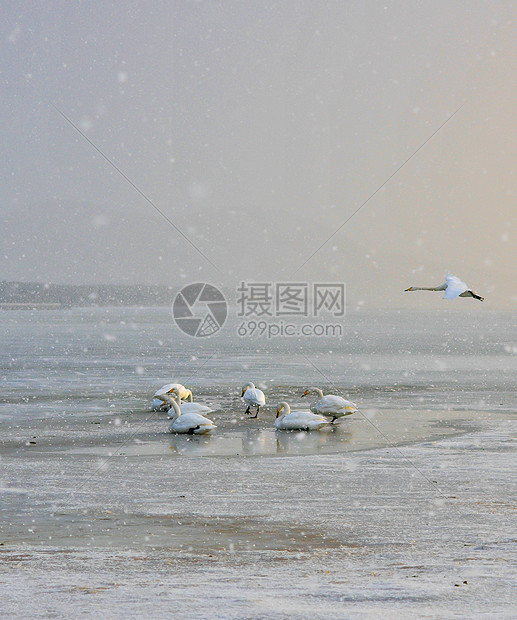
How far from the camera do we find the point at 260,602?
6.88 meters

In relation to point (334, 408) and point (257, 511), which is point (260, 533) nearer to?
point (257, 511)

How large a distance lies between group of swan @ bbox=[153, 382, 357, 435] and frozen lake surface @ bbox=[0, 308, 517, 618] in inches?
13.6

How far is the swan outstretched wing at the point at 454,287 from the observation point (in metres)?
12.5

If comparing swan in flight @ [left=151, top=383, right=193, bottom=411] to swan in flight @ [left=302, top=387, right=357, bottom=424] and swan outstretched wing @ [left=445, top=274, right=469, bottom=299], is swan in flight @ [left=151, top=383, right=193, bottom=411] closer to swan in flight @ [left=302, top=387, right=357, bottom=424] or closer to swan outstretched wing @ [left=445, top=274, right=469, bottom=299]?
swan in flight @ [left=302, top=387, right=357, bottom=424]

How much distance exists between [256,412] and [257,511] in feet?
29.0

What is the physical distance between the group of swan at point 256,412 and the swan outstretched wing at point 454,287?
13.6ft

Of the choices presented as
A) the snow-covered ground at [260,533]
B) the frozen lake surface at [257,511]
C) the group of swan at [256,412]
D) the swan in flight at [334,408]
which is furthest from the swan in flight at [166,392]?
the snow-covered ground at [260,533]

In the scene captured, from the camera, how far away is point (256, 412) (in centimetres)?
1889

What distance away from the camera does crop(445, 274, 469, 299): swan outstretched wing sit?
1249 cm

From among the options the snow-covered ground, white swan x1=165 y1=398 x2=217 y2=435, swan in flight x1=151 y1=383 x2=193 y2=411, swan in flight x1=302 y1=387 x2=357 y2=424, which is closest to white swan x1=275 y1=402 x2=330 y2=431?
swan in flight x1=302 y1=387 x2=357 y2=424

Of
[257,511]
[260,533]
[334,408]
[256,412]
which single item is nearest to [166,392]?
[256,412]

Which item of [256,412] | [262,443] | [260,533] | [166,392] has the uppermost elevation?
[166,392]

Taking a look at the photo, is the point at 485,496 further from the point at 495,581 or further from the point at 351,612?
the point at 351,612

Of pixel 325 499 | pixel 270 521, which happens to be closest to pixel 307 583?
pixel 270 521
